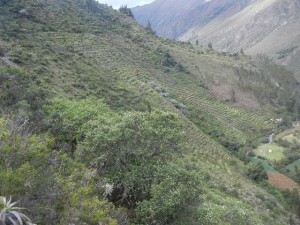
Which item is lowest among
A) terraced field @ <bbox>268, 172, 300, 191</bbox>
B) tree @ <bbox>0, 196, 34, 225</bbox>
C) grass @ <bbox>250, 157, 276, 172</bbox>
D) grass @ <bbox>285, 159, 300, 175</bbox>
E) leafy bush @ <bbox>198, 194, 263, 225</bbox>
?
terraced field @ <bbox>268, 172, 300, 191</bbox>

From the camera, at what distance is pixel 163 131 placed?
71.1 feet

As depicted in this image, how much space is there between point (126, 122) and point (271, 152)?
5333 centimetres

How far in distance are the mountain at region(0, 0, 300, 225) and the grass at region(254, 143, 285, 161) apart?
1.67 metres

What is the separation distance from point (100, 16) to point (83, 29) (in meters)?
22.4

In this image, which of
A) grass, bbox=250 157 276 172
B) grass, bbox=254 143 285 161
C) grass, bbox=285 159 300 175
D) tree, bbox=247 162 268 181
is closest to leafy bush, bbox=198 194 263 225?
tree, bbox=247 162 268 181

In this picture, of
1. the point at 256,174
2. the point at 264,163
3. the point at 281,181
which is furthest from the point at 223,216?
the point at 264,163

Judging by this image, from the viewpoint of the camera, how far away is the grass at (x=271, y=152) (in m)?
68.1

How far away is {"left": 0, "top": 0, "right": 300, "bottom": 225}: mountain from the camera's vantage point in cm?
1527

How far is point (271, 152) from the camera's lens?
69.3 m

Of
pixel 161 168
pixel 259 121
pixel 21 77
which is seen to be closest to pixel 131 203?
pixel 161 168

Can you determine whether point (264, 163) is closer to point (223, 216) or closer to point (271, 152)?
point (271, 152)

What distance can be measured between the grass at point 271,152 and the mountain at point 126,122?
5.47ft

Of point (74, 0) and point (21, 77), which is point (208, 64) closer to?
point (74, 0)

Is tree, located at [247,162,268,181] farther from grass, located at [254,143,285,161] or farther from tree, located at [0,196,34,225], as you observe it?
tree, located at [0,196,34,225]
